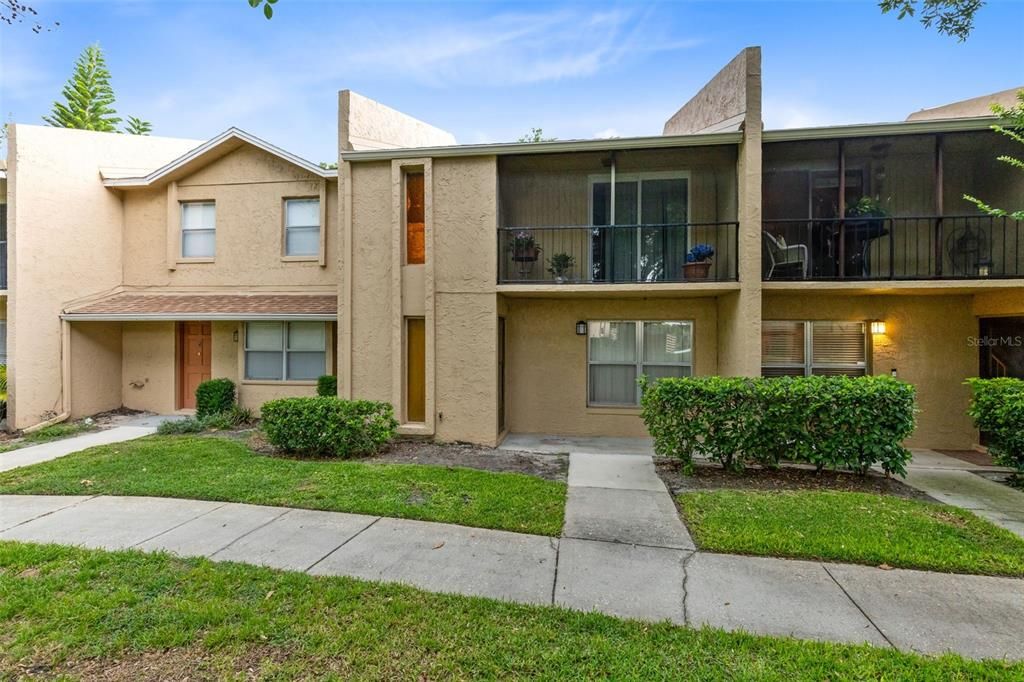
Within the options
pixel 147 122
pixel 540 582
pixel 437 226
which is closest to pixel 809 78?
pixel 437 226

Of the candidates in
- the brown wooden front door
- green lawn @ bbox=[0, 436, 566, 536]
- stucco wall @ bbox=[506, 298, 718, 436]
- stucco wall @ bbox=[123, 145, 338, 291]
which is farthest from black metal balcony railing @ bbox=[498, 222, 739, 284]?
the brown wooden front door

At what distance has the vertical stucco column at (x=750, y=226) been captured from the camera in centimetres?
764

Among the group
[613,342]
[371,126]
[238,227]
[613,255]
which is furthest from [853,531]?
[238,227]

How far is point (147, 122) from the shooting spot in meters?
26.6

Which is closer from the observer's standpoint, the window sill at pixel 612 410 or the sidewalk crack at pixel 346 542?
the sidewalk crack at pixel 346 542

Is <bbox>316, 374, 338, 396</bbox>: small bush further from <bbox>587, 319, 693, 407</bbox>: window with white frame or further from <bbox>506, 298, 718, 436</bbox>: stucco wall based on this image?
<bbox>587, 319, 693, 407</bbox>: window with white frame

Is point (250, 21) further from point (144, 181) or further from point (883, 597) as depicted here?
point (144, 181)

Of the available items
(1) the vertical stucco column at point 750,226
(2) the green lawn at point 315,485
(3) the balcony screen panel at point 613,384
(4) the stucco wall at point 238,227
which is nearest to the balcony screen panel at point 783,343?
(1) the vertical stucco column at point 750,226

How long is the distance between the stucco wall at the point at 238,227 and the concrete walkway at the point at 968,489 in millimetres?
11403

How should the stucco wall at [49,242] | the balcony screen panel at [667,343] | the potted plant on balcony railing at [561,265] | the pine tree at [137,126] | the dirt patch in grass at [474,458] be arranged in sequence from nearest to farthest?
1. the dirt patch in grass at [474,458]
2. the potted plant on balcony railing at [561,265]
3. the balcony screen panel at [667,343]
4. the stucco wall at [49,242]
5. the pine tree at [137,126]

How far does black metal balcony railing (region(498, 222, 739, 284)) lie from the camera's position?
9.02 m

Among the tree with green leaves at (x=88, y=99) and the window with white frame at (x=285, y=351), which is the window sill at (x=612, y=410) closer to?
the window with white frame at (x=285, y=351)

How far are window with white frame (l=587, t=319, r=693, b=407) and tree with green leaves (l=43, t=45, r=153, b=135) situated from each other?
2928 centimetres

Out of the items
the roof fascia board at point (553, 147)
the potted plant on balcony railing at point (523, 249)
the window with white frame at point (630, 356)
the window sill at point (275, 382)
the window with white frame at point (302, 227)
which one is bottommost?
the window sill at point (275, 382)
